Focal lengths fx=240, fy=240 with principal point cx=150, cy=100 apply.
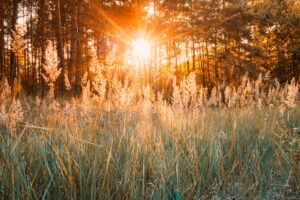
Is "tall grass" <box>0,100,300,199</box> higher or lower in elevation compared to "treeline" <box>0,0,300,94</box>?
lower

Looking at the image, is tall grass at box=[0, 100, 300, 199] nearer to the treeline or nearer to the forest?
the forest

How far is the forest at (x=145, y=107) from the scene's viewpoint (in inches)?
Answer: 57.1

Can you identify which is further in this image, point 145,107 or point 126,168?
point 145,107

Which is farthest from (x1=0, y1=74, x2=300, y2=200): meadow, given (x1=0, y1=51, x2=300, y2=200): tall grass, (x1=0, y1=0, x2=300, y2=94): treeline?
(x1=0, y1=0, x2=300, y2=94): treeline

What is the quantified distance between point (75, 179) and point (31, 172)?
40 cm

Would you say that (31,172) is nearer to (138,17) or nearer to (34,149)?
(34,149)

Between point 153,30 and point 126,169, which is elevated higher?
point 153,30

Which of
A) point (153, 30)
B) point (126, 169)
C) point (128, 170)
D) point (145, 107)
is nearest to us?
point (126, 169)

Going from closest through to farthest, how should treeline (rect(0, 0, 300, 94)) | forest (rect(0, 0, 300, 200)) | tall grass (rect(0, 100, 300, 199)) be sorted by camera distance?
tall grass (rect(0, 100, 300, 199)) → forest (rect(0, 0, 300, 200)) → treeline (rect(0, 0, 300, 94))

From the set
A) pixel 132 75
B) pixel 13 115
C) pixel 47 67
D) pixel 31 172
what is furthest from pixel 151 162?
pixel 132 75

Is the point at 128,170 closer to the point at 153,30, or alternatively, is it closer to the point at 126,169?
the point at 126,169

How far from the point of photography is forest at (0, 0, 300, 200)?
1.45 meters

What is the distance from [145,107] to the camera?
283cm

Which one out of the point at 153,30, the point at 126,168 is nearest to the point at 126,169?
the point at 126,168
